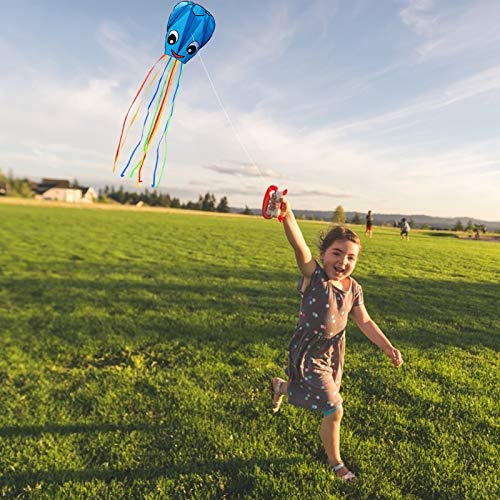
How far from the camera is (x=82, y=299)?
320 inches

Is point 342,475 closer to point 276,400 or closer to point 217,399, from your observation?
point 276,400

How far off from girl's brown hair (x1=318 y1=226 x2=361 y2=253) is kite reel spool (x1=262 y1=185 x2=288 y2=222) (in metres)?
0.58

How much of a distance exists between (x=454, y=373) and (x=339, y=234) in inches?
127

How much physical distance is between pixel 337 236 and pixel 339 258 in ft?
0.61

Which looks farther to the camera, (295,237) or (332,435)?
(332,435)

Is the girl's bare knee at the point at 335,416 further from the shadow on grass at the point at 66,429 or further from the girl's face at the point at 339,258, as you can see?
the shadow on grass at the point at 66,429

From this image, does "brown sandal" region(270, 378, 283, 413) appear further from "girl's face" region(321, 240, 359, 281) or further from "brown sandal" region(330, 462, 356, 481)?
"girl's face" region(321, 240, 359, 281)

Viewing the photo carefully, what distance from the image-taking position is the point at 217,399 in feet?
13.7

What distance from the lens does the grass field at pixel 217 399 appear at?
10.0 feet

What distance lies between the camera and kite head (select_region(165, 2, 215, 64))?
336 centimetres

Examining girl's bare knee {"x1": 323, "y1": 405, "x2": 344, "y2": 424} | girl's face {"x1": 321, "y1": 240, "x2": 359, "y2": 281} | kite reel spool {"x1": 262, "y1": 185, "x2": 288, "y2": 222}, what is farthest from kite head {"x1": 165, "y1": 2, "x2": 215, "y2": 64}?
girl's bare knee {"x1": 323, "y1": 405, "x2": 344, "y2": 424}

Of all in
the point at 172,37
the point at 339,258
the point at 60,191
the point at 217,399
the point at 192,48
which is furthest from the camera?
the point at 60,191

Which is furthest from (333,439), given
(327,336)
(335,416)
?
(327,336)

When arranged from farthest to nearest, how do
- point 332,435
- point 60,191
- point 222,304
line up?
1. point 60,191
2. point 222,304
3. point 332,435
